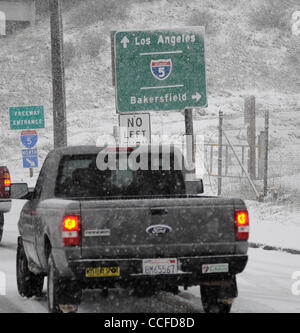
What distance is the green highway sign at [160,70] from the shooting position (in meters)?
20.5

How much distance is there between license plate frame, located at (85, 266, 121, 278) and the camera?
24.9ft

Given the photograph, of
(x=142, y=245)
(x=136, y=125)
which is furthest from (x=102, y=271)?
(x=136, y=125)

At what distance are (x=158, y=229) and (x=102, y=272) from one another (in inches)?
26.0

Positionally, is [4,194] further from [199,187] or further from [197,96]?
[199,187]

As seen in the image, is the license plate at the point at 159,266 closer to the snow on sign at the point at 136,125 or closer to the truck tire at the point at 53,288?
the truck tire at the point at 53,288

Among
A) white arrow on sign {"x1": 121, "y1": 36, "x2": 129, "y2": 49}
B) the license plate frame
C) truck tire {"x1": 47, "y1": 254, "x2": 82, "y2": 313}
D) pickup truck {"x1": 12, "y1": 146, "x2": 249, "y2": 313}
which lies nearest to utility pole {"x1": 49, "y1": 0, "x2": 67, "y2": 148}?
white arrow on sign {"x1": 121, "y1": 36, "x2": 129, "y2": 49}

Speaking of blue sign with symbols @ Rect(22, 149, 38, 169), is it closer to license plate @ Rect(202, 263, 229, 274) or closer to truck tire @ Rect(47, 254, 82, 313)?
truck tire @ Rect(47, 254, 82, 313)

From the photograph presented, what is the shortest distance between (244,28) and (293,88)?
381 inches

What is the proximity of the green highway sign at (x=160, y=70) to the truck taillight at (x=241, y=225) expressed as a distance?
12630mm

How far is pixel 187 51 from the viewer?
20.5 m

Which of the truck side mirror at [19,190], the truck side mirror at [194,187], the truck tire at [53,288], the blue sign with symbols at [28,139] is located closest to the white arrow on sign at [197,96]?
the blue sign with symbols at [28,139]

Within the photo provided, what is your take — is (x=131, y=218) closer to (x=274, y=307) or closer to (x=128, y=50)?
(x=274, y=307)

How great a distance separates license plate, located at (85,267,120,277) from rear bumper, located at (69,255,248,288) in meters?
0.03
